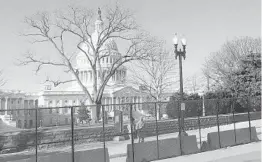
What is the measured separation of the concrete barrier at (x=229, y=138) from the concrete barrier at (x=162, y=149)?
1.20m

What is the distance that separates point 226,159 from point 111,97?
9260 cm

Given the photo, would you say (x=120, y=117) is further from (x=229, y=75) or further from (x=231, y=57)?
(x=231, y=57)

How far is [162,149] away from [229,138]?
4935 millimetres

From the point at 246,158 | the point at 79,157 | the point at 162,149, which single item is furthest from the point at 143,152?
the point at 246,158

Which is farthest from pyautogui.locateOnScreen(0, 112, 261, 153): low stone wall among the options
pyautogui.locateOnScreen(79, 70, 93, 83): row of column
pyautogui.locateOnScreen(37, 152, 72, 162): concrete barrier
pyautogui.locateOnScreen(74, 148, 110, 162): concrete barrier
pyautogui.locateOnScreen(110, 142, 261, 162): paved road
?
pyautogui.locateOnScreen(79, 70, 93, 83): row of column

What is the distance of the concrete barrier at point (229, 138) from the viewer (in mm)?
15820

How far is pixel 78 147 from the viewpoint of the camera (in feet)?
60.7

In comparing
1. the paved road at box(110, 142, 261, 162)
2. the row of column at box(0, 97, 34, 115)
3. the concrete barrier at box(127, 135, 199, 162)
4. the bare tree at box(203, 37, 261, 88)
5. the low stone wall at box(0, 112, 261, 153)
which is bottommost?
the paved road at box(110, 142, 261, 162)

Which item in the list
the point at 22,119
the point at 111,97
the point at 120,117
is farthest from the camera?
the point at 111,97

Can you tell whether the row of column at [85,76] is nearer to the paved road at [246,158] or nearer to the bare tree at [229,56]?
the bare tree at [229,56]

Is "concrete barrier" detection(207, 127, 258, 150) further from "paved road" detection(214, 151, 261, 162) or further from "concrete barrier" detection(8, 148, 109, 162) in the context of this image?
"concrete barrier" detection(8, 148, 109, 162)

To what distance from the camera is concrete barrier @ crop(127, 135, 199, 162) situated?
12766 mm

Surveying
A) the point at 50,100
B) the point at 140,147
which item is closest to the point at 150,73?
the point at 140,147

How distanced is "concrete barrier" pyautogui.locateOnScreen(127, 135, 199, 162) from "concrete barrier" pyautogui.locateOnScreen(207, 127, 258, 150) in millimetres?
1196
